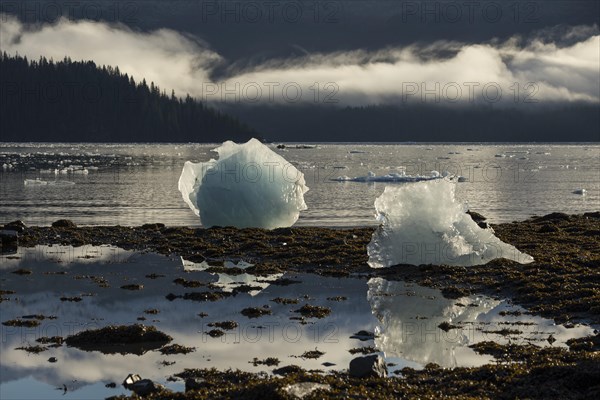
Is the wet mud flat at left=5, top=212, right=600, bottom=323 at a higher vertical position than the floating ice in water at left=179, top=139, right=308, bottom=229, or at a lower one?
lower

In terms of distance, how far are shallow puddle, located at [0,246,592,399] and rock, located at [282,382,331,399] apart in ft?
7.02

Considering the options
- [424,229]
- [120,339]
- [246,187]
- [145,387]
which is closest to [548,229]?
[424,229]

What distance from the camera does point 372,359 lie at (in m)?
14.8

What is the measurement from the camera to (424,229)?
2752 centimetres

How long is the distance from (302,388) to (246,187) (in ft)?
80.8

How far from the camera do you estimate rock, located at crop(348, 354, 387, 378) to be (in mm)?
14633

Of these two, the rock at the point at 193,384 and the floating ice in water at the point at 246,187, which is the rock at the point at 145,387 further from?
the floating ice in water at the point at 246,187

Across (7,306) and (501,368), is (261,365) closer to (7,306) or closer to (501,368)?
(501,368)

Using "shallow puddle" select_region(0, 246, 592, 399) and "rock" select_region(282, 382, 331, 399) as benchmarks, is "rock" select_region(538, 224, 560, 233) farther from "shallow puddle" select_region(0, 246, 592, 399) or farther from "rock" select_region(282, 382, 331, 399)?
"rock" select_region(282, 382, 331, 399)

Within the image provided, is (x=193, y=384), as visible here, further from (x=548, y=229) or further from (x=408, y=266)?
(x=548, y=229)

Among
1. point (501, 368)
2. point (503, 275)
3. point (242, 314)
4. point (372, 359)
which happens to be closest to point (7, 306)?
point (242, 314)

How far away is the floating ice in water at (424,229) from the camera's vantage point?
27.5 m

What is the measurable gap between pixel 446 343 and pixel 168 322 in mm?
6806

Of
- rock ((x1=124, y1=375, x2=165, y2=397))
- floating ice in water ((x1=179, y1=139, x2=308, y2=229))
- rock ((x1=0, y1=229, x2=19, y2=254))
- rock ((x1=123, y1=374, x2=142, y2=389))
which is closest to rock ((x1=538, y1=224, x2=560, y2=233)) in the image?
floating ice in water ((x1=179, y1=139, x2=308, y2=229))
